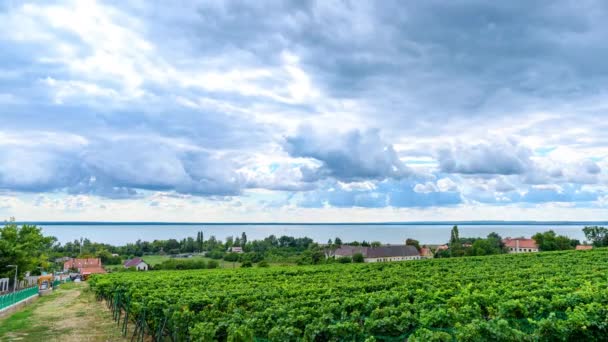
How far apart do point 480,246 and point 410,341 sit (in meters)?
72.8

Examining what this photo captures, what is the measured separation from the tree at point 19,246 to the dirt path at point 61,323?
354 inches

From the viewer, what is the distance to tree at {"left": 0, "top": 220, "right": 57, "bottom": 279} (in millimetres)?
38125

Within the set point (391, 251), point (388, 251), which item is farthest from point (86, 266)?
point (391, 251)

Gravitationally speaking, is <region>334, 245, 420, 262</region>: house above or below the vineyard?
below

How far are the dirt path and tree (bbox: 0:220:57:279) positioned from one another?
8.99 m

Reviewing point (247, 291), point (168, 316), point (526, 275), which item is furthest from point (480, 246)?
point (168, 316)

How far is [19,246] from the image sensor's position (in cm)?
3891

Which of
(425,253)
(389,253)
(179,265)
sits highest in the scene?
(179,265)

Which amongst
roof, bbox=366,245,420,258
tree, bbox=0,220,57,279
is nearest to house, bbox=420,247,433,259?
roof, bbox=366,245,420,258

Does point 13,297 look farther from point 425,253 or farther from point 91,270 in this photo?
point 425,253

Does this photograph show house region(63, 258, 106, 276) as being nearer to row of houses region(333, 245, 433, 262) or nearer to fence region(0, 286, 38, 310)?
fence region(0, 286, 38, 310)

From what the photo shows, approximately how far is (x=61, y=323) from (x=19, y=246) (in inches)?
877

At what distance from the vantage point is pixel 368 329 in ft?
34.2

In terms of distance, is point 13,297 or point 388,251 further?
point 388,251
